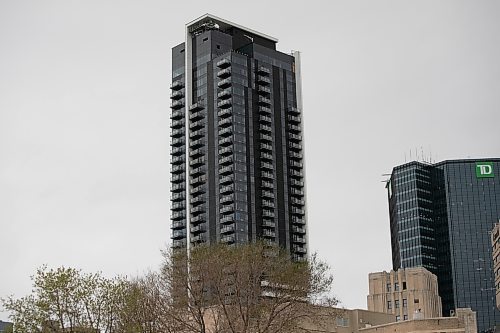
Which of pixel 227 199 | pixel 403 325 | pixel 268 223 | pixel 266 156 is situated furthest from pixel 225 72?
pixel 403 325

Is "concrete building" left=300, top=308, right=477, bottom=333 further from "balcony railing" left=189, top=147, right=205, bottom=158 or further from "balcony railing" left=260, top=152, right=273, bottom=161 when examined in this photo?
"balcony railing" left=189, top=147, right=205, bottom=158

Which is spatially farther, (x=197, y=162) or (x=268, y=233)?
(x=197, y=162)

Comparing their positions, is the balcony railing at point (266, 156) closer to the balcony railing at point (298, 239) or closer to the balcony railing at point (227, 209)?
the balcony railing at point (227, 209)

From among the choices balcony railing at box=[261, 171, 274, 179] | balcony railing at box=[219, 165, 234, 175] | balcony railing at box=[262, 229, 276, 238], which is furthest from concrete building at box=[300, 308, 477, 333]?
balcony railing at box=[261, 171, 274, 179]

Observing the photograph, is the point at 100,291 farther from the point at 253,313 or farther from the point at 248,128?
the point at 248,128

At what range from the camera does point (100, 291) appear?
238 feet

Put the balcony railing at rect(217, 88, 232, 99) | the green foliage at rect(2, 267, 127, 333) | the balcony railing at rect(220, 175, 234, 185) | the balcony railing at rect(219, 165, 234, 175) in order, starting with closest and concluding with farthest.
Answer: the green foliage at rect(2, 267, 127, 333) → the balcony railing at rect(220, 175, 234, 185) → the balcony railing at rect(219, 165, 234, 175) → the balcony railing at rect(217, 88, 232, 99)

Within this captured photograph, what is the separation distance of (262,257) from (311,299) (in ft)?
16.5

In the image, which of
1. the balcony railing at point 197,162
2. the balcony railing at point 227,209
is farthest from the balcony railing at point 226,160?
the balcony railing at point 227,209

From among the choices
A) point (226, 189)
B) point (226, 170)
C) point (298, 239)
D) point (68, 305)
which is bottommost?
point (68, 305)

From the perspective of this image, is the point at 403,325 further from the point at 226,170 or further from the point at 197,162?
the point at 197,162

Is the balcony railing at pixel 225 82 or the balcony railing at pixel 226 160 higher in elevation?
the balcony railing at pixel 225 82

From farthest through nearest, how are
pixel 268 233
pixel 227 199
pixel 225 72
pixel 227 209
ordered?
pixel 225 72, pixel 268 233, pixel 227 199, pixel 227 209

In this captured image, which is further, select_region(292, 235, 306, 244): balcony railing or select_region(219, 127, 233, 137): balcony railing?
select_region(292, 235, 306, 244): balcony railing
